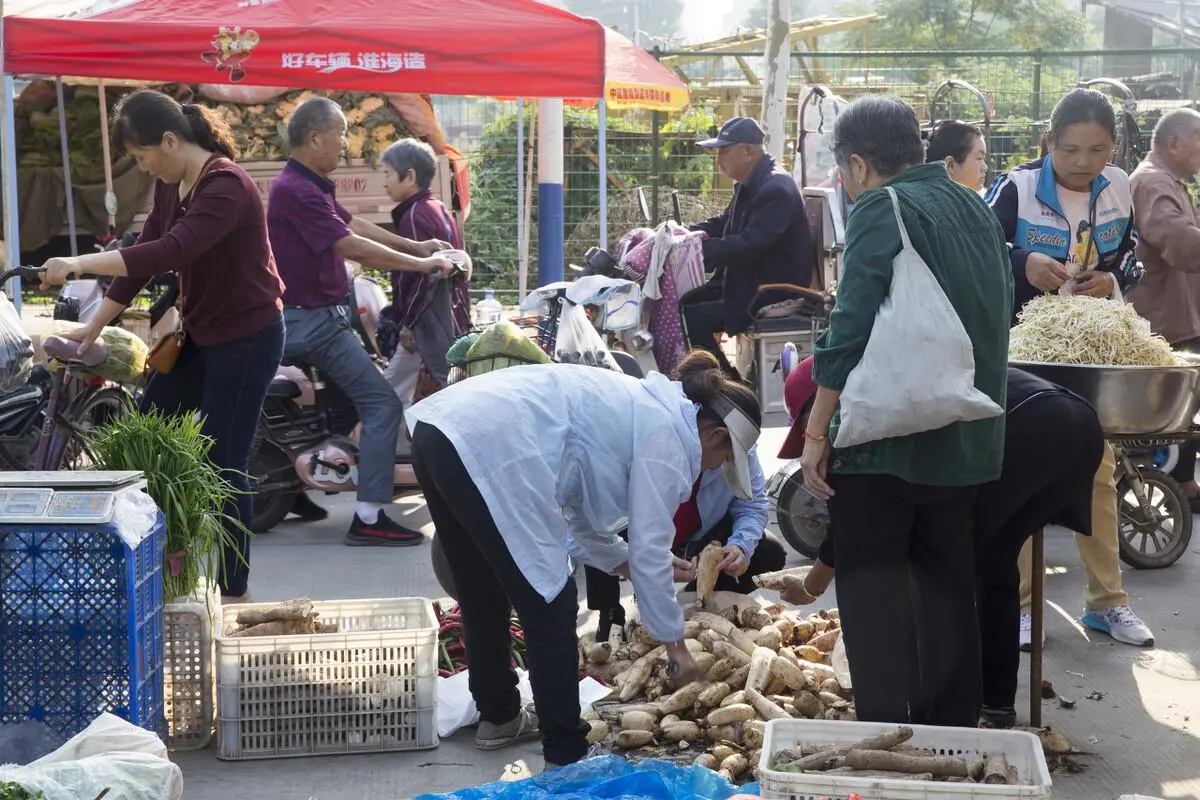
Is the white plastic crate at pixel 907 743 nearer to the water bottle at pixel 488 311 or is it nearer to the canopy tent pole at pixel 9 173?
the water bottle at pixel 488 311

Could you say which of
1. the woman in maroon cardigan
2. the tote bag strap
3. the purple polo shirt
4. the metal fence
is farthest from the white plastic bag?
the metal fence

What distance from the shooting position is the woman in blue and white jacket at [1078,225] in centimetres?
501

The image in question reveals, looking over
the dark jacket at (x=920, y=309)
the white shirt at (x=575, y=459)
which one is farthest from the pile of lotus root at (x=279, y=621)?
the dark jacket at (x=920, y=309)

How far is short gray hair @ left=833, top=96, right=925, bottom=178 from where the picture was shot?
3775 mm

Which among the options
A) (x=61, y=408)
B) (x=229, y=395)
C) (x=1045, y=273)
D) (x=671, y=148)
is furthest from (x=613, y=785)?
(x=671, y=148)

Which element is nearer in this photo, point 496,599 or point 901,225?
point 901,225

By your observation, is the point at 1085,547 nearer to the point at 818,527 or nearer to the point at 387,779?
the point at 818,527

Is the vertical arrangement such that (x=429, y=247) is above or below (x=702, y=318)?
above

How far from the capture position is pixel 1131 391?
14.2ft

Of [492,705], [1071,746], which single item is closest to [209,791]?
[492,705]

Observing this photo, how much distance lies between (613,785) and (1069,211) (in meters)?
2.86

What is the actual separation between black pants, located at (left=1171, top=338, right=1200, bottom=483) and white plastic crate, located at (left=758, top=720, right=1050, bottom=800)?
4.44 metres

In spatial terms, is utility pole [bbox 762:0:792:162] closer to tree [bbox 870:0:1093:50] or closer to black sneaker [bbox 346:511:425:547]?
black sneaker [bbox 346:511:425:547]

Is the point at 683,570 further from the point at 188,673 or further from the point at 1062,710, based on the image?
the point at 188,673
